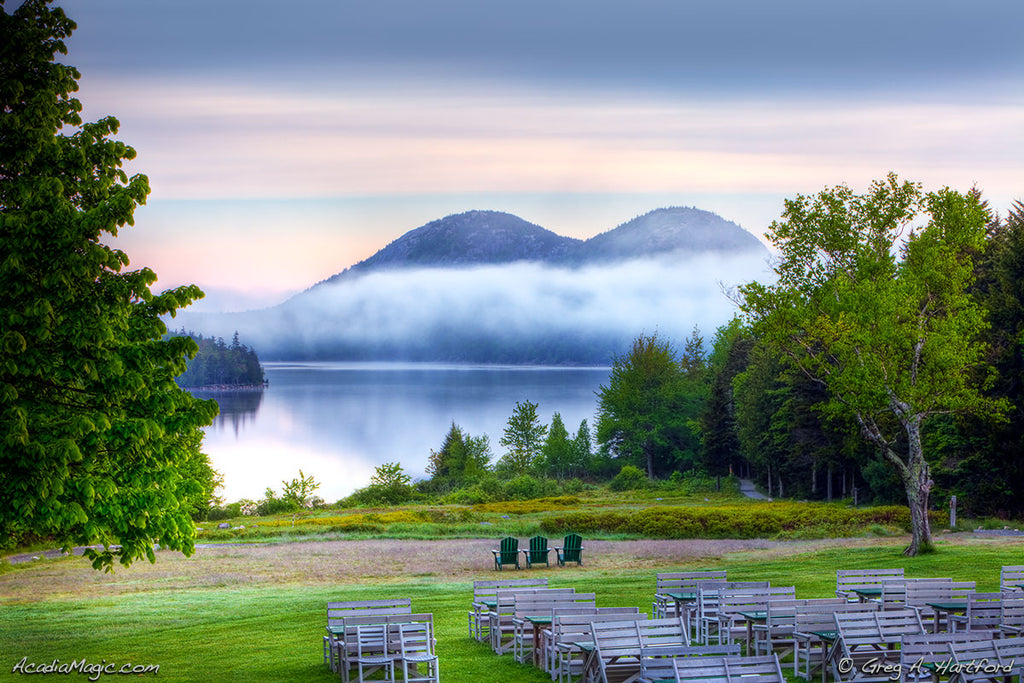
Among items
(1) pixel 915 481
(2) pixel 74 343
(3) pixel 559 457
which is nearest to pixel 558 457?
(3) pixel 559 457

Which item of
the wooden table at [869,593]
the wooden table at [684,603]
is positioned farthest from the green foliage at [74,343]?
the wooden table at [869,593]

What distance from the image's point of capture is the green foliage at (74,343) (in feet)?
39.0

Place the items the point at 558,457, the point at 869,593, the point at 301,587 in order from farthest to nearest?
the point at 558,457 → the point at 301,587 → the point at 869,593

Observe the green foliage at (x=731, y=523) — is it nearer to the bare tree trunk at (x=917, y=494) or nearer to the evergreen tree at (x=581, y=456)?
the bare tree trunk at (x=917, y=494)

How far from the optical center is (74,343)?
12102mm

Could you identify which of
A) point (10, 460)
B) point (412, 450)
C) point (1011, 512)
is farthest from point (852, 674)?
point (412, 450)

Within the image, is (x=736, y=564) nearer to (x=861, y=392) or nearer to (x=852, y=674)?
(x=861, y=392)

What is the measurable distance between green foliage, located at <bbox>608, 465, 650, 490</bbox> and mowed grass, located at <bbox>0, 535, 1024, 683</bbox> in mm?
47713

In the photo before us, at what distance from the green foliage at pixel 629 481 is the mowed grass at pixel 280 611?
47713 mm

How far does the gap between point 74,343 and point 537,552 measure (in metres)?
21.8

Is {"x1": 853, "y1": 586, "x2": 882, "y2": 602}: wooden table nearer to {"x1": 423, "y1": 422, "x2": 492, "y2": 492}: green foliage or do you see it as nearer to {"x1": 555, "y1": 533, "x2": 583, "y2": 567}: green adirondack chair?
{"x1": 555, "y1": 533, "x2": 583, "y2": 567}: green adirondack chair

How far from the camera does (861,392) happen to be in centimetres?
3152

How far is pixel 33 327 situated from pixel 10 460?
169cm

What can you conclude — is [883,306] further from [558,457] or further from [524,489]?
[558,457]
